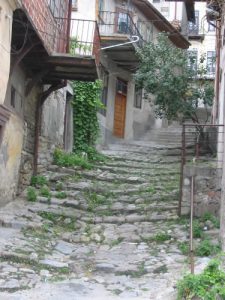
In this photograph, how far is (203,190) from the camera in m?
10.3

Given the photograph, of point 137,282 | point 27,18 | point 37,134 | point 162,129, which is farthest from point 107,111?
point 137,282

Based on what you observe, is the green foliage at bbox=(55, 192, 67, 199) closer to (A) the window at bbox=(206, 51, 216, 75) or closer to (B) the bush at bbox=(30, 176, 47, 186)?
(B) the bush at bbox=(30, 176, 47, 186)

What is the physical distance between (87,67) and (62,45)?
1210 millimetres

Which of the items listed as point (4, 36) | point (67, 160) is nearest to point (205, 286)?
point (4, 36)

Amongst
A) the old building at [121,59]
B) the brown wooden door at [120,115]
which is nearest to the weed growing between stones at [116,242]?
the old building at [121,59]

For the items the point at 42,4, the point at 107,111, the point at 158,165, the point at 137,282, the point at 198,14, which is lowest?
the point at 137,282

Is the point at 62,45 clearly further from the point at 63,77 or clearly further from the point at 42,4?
the point at 42,4

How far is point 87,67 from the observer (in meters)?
11.3

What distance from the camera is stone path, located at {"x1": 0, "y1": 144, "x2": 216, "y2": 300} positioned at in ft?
22.5

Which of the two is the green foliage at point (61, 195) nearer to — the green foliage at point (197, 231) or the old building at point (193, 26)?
the green foliage at point (197, 231)

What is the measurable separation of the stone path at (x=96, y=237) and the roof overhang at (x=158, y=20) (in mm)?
9582

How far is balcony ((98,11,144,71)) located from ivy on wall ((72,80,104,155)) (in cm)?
216

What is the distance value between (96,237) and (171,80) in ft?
29.9

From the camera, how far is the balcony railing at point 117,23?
1944cm
